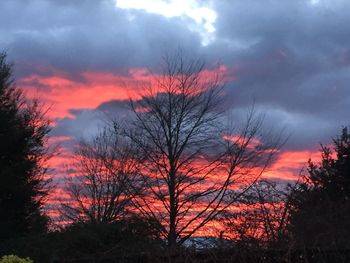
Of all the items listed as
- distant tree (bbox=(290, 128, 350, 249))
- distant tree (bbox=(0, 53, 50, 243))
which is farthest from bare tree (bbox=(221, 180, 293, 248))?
distant tree (bbox=(0, 53, 50, 243))

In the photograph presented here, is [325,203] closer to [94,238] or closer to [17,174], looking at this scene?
[94,238]

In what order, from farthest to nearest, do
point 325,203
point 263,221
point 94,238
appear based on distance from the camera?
point 94,238
point 325,203
point 263,221

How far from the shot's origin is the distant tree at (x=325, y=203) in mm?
12094

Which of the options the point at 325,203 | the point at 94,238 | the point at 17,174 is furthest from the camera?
the point at 17,174

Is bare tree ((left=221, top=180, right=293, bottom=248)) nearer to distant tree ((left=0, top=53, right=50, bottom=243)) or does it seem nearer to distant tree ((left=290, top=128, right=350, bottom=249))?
distant tree ((left=290, top=128, right=350, bottom=249))

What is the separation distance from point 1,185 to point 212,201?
9.20 meters

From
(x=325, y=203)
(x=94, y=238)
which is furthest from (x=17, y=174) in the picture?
(x=325, y=203)

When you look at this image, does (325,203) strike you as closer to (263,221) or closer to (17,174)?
(263,221)

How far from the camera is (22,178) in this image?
25.7m

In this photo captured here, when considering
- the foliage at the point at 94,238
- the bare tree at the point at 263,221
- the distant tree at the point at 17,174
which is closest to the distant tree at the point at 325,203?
the bare tree at the point at 263,221

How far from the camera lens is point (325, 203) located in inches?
599

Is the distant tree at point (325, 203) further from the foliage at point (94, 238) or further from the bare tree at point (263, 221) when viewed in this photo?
the foliage at point (94, 238)

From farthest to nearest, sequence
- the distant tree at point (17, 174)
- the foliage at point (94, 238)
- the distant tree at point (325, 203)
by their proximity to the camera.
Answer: the distant tree at point (17, 174) → the foliage at point (94, 238) → the distant tree at point (325, 203)

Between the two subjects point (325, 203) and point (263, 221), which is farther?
point (325, 203)
